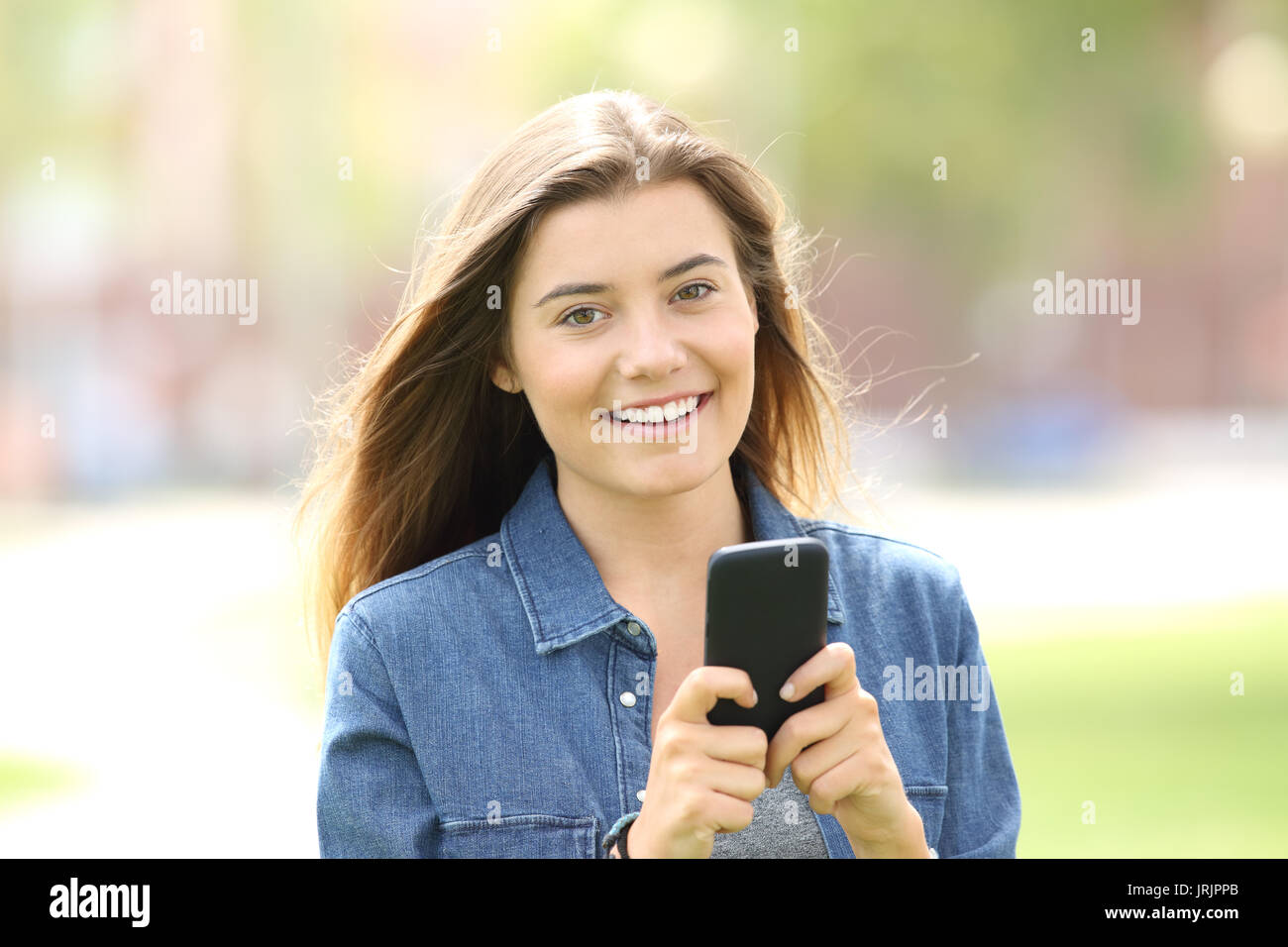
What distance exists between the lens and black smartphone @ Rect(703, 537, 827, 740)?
1.82 metres

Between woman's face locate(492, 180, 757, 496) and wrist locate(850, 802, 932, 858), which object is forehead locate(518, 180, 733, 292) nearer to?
woman's face locate(492, 180, 757, 496)

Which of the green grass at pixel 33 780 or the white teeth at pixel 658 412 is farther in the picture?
the green grass at pixel 33 780

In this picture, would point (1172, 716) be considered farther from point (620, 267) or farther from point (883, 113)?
point (883, 113)

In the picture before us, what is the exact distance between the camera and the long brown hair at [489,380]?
8.12 feet

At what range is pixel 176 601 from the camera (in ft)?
39.5

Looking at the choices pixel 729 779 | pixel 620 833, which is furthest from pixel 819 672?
pixel 620 833

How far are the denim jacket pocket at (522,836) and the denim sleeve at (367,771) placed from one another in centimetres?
4

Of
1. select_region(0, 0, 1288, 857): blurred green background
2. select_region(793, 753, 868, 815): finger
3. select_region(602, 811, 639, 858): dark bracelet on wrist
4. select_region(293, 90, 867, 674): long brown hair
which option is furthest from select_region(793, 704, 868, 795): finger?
select_region(0, 0, 1288, 857): blurred green background

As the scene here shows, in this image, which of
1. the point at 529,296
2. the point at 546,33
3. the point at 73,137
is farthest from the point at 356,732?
the point at 73,137

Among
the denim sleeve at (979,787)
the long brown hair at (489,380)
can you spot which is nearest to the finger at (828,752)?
the denim sleeve at (979,787)
